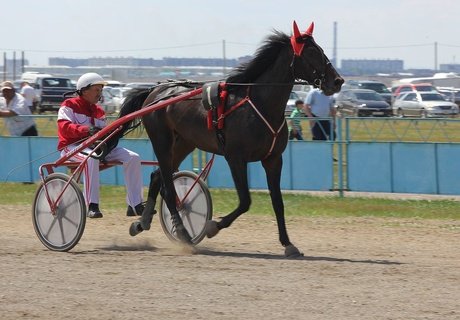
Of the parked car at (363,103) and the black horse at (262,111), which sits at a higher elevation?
the black horse at (262,111)

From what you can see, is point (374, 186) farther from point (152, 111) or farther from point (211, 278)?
point (211, 278)

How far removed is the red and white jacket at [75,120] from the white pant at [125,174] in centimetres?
9

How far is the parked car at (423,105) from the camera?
4303 cm

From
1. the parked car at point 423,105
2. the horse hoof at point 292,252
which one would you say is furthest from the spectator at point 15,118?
the parked car at point 423,105

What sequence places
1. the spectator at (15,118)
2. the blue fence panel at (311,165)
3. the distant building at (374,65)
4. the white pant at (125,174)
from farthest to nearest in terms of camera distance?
the distant building at (374,65), the spectator at (15,118), the blue fence panel at (311,165), the white pant at (125,174)

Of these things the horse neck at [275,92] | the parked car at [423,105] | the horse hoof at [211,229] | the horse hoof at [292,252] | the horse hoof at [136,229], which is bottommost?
the parked car at [423,105]

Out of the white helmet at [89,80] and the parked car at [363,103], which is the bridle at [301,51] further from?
the parked car at [363,103]

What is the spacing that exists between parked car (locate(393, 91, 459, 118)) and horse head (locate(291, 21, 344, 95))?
32.2 meters

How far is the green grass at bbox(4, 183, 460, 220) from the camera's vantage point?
47.7 ft

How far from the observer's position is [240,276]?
29.2 ft

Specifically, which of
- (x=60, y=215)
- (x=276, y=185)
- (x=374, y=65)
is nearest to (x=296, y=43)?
(x=276, y=185)

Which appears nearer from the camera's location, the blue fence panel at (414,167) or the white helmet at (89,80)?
the white helmet at (89,80)

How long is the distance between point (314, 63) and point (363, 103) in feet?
114

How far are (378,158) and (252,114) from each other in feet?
20.7
